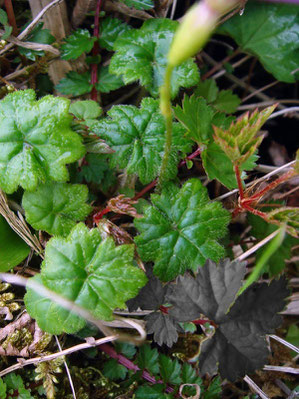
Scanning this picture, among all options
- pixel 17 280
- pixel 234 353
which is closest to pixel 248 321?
pixel 234 353

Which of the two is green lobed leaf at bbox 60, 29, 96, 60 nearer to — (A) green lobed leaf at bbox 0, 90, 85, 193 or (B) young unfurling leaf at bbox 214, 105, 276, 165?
(A) green lobed leaf at bbox 0, 90, 85, 193

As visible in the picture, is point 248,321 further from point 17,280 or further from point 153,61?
point 153,61

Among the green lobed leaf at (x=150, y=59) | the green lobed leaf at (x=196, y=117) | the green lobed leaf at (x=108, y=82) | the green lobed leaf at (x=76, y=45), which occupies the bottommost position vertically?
the green lobed leaf at (x=196, y=117)

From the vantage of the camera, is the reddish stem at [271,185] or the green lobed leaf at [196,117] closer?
the reddish stem at [271,185]

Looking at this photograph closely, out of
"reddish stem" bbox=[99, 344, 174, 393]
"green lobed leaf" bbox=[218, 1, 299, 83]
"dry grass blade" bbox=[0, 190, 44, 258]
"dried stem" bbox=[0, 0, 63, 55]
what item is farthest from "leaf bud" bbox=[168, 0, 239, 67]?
"green lobed leaf" bbox=[218, 1, 299, 83]

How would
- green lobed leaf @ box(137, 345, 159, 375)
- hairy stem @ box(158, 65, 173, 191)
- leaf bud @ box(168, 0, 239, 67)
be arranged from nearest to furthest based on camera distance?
leaf bud @ box(168, 0, 239, 67)
hairy stem @ box(158, 65, 173, 191)
green lobed leaf @ box(137, 345, 159, 375)

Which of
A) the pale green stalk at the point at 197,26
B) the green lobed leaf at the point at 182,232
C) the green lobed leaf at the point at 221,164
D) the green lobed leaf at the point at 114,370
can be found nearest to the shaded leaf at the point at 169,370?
the green lobed leaf at the point at 114,370

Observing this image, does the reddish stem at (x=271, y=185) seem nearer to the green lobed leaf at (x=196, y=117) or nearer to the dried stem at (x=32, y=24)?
the green lobed leaf at (x=196, y=117)
